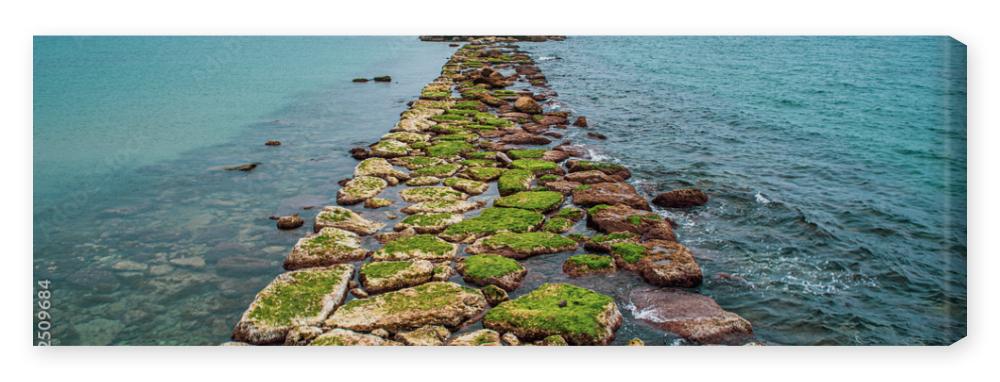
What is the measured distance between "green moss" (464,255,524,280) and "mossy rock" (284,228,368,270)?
2.38 meters

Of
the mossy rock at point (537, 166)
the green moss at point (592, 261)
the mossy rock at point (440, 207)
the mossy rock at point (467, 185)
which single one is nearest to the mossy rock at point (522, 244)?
the green moss at point (592, 261)

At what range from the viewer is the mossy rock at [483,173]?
18628 millimetres

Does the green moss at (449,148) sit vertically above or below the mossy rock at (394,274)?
above

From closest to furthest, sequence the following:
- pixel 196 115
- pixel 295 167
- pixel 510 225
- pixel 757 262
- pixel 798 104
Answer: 1. pixel 757 262
2. pixel 510 225
3. pixel 295 167
4. pixel 196 115
5. pixel 798 104

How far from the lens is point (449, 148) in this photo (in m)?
22.0

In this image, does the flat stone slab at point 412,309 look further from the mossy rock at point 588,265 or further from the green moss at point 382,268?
the mossy rock at point 588,265

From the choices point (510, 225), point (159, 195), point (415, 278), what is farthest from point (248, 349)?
point (159, 195)

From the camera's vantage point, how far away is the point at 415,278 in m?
12.0

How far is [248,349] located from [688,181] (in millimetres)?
13481

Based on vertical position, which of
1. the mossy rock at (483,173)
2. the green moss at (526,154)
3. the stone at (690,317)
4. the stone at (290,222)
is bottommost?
the stone at (690,317)

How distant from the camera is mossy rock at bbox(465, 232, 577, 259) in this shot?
1330cm

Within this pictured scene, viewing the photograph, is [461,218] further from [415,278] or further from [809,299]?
[809,299]

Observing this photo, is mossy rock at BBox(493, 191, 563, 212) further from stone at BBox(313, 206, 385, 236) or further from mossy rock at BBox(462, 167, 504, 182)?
stone at BBox(313, 206, 385, 236)

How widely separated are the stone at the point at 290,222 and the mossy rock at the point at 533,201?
15.8ft
